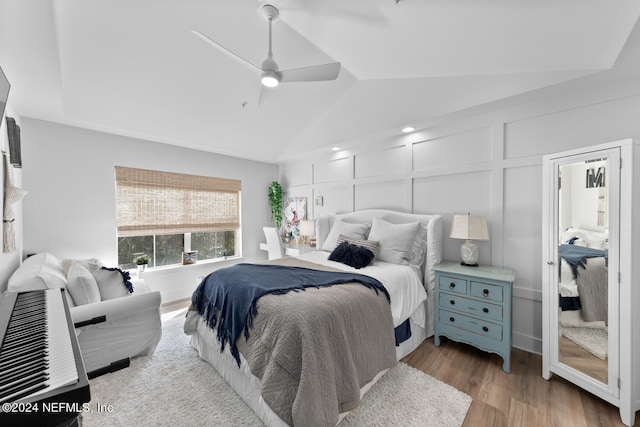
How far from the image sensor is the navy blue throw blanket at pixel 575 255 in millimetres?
1907

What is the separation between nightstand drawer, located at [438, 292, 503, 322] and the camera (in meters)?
2.25

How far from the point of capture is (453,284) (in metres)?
2.51

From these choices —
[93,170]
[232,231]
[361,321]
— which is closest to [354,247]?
[361,321]

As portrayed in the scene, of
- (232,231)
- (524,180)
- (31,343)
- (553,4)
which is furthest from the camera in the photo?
(232,231)

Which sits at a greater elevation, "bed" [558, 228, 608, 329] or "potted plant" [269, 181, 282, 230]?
"potted plant" [269, 181, 282, 230]

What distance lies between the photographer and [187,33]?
2254 millimetres

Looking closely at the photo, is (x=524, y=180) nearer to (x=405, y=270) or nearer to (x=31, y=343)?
(x=405, y=270)

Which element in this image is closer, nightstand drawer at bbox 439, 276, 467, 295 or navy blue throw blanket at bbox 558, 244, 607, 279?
navy blue throw blanket at bbox 558, 244, 607, 279

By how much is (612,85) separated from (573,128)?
0.37 m

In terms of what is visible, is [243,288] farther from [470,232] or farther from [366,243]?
[470,232]

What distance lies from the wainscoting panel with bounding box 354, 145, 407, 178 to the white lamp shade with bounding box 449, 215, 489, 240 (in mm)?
1148

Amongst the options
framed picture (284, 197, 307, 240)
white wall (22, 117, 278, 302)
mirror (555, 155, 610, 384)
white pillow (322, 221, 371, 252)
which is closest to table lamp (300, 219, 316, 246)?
framed picture (284, 197, 307, 240)

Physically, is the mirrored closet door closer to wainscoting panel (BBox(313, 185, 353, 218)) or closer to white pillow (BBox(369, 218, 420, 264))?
white pillow (BBox(369, 218, 420, 264))

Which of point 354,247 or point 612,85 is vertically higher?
point 612,85
